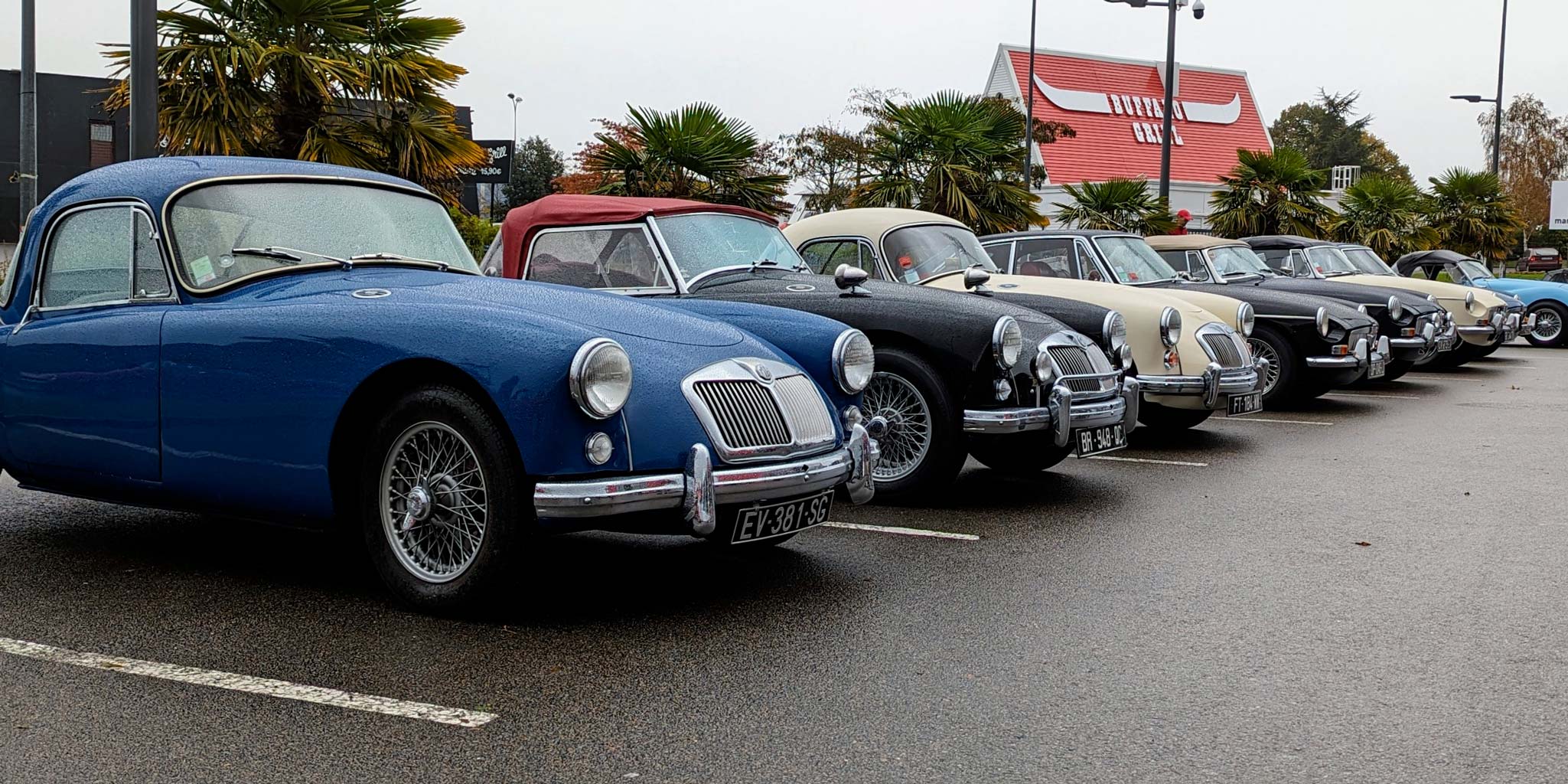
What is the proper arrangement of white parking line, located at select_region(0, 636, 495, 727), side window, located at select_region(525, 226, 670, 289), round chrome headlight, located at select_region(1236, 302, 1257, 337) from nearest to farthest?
white parking line, located at select_region(0, 636, 495, 727), side window, located at select_region(525, 226, 670, 289), round chrome headlight, located at select_region(1236, 302, 1257, 337)

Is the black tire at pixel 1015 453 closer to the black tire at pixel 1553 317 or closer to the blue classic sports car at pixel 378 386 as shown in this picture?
the blue classic sports car at pixel 378 386

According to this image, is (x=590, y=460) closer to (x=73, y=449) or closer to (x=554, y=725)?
(x=554, y=725)

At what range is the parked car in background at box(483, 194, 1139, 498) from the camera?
724 cm

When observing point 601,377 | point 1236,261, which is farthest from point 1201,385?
point 601,377

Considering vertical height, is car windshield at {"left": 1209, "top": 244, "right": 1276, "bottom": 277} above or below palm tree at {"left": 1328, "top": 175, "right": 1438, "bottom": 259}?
below

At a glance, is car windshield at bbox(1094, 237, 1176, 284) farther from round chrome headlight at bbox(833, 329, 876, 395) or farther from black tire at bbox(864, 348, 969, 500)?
round chrome headlight at bbox(833, 329, 876, 395)

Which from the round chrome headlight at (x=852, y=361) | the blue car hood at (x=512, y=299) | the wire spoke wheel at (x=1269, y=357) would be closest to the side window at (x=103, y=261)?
the blue car hood at (x=512, y=299)

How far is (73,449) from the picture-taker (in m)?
5.46

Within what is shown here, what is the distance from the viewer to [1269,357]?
12531 mm

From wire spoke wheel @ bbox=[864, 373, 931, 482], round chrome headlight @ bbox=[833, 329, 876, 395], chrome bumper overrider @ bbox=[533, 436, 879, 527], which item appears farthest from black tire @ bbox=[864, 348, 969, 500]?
chrome bumper overrider @ bbox=[533, 436, 879, 527]

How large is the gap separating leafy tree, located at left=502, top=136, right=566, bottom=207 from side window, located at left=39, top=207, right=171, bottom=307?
7243 cm

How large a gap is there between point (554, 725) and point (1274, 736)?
6.17ft

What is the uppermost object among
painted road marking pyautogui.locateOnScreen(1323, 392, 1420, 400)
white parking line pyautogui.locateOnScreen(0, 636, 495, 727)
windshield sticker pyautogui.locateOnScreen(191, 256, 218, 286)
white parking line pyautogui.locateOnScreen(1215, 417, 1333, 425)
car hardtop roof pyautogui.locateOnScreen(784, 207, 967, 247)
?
car hardtop roof pyautogui.locateOnScreen(784, 207, 967, 247)

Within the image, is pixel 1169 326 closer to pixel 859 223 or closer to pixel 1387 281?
pixel 859 223
